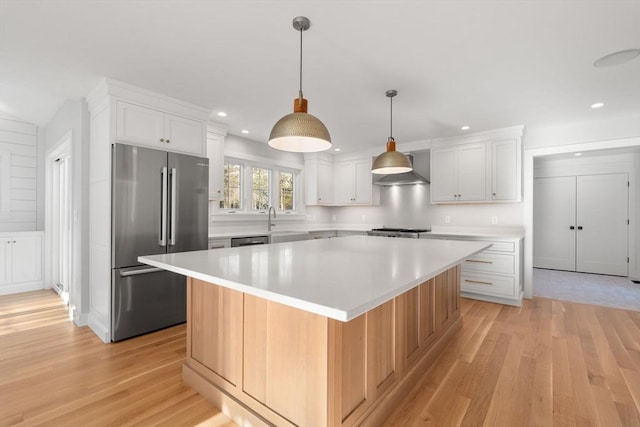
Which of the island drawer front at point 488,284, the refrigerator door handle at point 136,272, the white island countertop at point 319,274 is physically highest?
the white island countertop at point 319,274

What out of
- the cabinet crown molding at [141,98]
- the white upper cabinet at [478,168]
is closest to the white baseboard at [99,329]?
the cabinet crown molding at [141,98]

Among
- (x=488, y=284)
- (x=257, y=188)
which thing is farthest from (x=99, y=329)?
(x=488, y=284)

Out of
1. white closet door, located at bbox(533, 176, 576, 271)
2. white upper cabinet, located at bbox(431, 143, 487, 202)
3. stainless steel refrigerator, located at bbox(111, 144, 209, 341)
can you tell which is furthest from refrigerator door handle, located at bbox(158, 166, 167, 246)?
white closet door, located at bbox(533, 176, 576, 271)

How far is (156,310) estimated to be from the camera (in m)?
3.00

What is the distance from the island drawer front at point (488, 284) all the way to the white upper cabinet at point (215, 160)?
368 cm

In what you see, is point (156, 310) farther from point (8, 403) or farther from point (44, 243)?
point (44, 243)

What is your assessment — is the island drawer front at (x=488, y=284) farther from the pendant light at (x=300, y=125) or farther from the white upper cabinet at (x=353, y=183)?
the pendant light at (x=300, y=125)

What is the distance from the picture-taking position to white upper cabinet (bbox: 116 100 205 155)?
9.30 ft

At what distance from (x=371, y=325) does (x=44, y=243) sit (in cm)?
528

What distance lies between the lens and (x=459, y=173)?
4625 mm

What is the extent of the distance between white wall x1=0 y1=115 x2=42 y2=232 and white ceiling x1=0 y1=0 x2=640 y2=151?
1.38m

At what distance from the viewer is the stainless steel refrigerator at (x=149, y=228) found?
2762 millimetres

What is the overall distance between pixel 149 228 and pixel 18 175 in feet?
10.9

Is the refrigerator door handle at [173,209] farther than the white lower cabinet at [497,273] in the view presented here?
No
